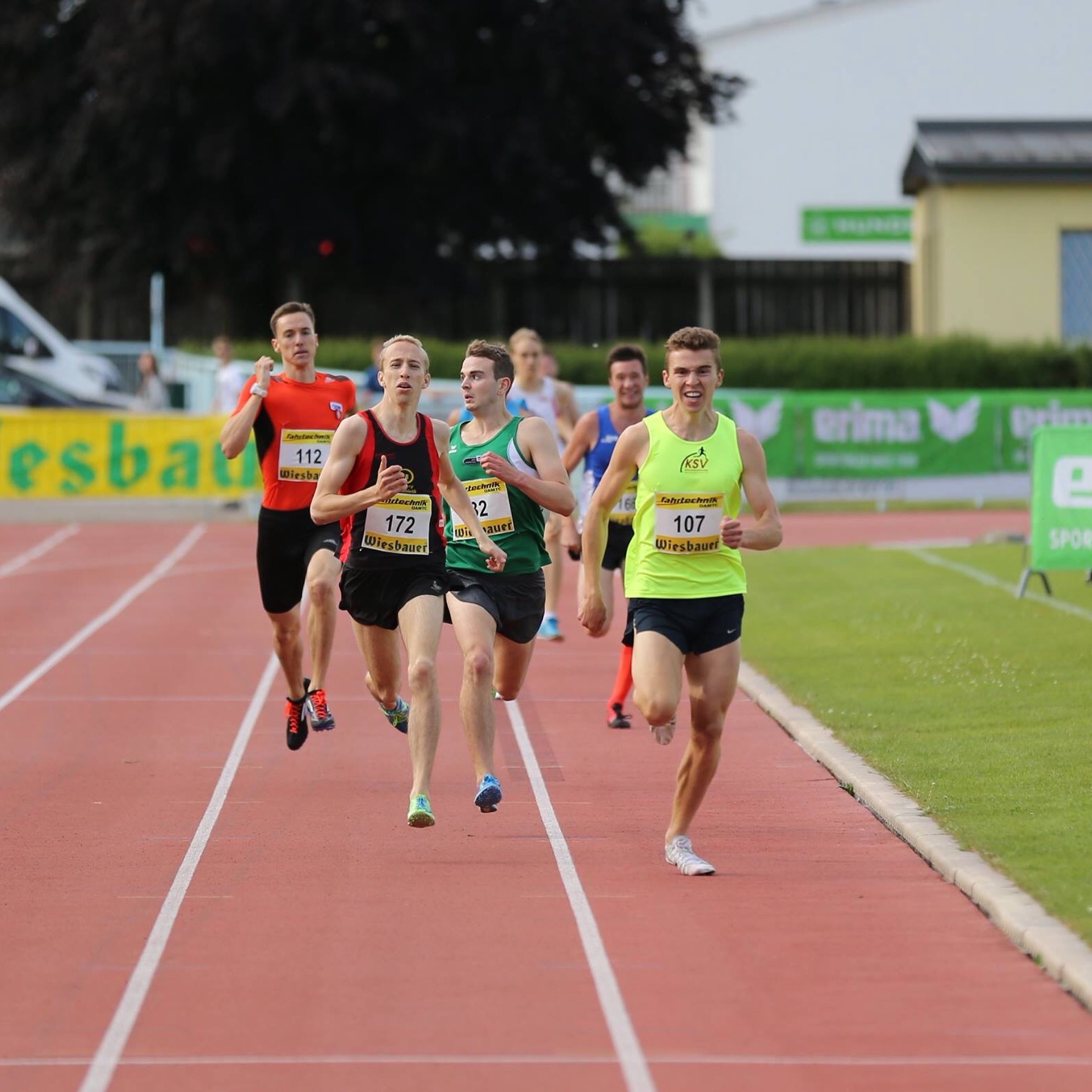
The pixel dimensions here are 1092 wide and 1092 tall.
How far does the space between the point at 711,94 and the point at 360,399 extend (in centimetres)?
1917

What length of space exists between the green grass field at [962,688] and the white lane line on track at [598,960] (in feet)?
4.93

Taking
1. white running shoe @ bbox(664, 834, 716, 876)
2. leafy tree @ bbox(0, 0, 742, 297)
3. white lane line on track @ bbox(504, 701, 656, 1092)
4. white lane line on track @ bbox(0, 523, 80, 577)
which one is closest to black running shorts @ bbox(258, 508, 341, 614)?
white lane line on track @ bbox(504, 701, 656, 1092)

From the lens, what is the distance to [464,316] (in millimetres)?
46781

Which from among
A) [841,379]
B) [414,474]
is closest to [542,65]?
[841,379]

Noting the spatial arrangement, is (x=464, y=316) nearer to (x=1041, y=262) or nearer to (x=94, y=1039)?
(x=1041, y=262)

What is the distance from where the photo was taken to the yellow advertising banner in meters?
28.7

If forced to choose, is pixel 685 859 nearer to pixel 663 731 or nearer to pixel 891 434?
pixel 663 731

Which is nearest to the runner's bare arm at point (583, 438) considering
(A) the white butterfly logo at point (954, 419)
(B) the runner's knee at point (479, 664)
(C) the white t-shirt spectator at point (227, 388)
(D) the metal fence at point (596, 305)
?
(B) the runner's knee at point (479, 664)

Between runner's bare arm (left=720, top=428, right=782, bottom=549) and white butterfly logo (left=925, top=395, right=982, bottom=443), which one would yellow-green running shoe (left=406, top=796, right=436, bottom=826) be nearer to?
runner's bare arm (left=720, top=428, right=782, bottom=549)

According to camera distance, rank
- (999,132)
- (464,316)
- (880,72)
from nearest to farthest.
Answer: (999,132) < (464,316) < (880,72)

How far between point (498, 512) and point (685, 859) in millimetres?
1762

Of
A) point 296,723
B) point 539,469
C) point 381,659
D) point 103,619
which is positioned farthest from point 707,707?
point 103,619

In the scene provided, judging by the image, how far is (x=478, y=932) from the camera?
7023mm

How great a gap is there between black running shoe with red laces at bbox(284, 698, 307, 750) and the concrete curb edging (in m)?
2.57
